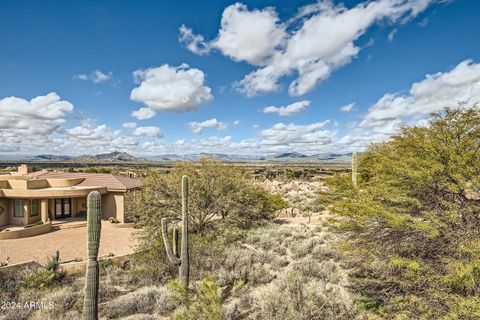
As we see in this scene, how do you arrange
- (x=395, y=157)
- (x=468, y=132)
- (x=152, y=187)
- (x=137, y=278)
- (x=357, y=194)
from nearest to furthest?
(x=468, y=132), (x=395, y=157), (x=357, y=194), (x=137, y=278), (x=152, y=187)

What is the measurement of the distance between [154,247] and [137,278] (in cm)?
134

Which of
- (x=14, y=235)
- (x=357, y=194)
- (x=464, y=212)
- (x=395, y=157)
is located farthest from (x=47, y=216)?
(x=464, y=212)

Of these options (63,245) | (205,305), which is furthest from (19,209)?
(205,305)

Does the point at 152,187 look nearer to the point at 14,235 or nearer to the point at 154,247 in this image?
the point at 154,247

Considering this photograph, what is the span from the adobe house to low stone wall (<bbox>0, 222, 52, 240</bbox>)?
2.52 metres

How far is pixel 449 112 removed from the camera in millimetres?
7859

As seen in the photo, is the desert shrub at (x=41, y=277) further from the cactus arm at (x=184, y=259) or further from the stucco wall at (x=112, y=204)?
the stucco wall at (x=112, y=204)

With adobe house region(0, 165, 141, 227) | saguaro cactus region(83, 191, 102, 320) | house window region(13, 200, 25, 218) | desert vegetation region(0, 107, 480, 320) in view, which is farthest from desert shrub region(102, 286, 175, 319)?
house window region(13, 200, 25, 218)

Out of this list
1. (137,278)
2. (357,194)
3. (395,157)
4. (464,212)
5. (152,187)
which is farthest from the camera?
(152,187)

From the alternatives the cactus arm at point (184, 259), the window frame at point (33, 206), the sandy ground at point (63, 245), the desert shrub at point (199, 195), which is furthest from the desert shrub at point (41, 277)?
the window frame at point (33, 206)

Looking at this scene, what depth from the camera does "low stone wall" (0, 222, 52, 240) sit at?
1702cm

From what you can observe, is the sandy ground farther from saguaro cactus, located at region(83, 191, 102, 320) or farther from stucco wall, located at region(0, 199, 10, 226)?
saguaro cactus, located at region(83, 191, 102, 320)

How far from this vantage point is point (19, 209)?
68.0 ft

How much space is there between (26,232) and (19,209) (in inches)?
166
